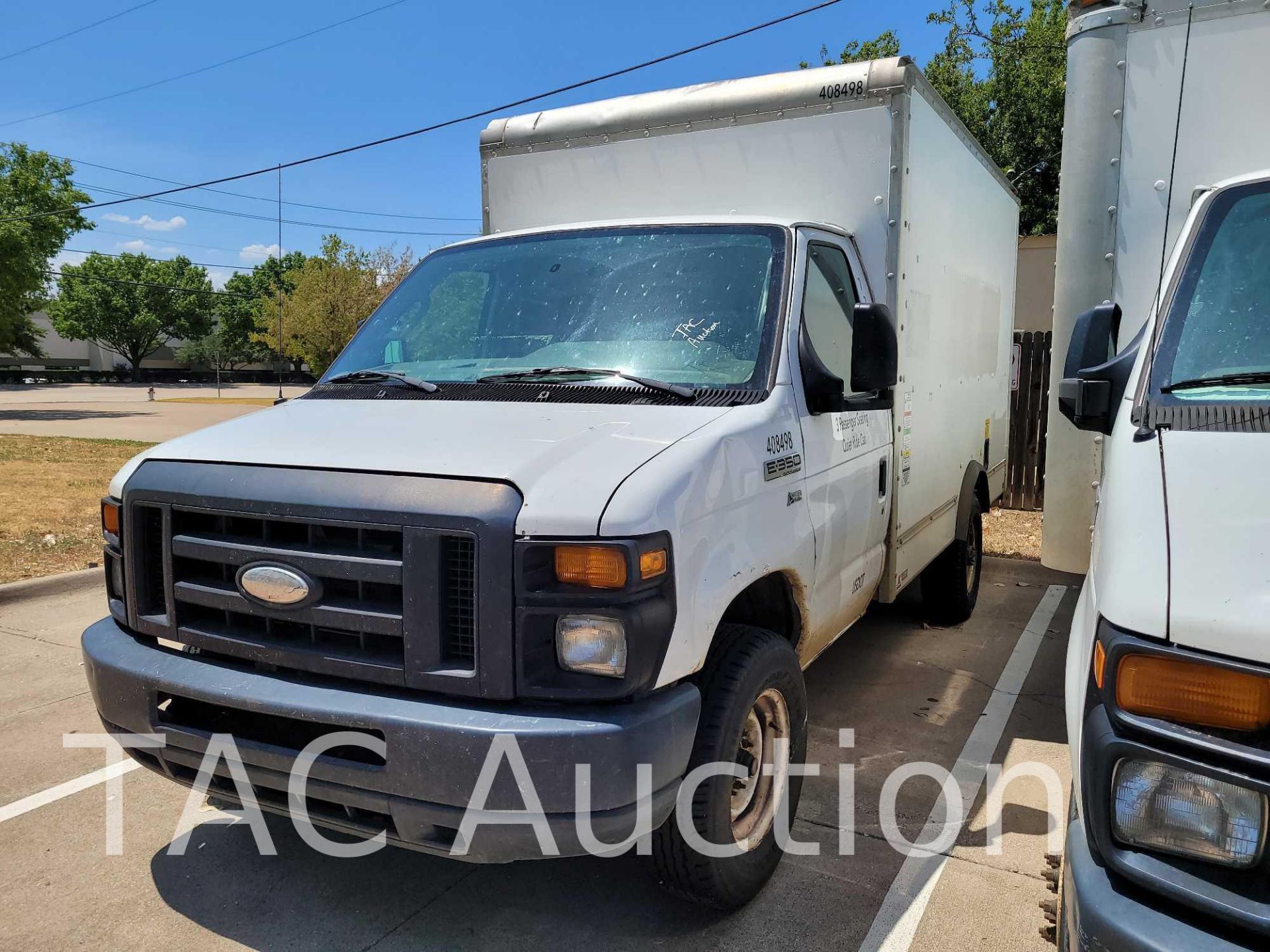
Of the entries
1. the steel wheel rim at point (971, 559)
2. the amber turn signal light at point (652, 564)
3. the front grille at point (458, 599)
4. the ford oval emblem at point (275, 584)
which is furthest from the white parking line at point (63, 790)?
the steel wheel rim at point (971, 559)

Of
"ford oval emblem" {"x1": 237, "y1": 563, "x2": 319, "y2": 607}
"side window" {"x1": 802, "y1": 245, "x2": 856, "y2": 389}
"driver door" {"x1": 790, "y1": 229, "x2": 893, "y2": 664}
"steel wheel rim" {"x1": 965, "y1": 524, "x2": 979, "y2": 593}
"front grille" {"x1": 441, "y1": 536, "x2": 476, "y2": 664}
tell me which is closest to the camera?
"front grille" {"x1": 441, "y1": 536, "x2": 476, "y2": 664}

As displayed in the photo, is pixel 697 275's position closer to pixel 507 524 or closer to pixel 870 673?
pixel 507 524

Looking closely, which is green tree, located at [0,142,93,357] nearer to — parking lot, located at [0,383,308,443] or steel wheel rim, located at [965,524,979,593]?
parking lot, located at [0,383,308,443]

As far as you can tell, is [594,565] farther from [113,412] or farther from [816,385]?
[113,412]

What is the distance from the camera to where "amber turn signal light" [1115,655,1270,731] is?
1.71 m

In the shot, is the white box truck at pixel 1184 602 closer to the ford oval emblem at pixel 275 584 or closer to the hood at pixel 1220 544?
the hood at pixel 1220 544

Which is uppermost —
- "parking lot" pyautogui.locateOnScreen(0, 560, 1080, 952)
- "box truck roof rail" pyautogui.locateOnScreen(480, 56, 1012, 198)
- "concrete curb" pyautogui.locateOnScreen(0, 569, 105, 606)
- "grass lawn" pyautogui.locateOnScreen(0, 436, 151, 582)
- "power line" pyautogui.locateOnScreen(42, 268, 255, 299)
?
"power line" pyautogui.locateOnScreen(42, 268, 255, 299)

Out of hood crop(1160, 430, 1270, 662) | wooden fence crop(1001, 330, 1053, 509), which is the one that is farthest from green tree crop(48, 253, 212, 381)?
hood crop(1160, 430, 1270, 662)

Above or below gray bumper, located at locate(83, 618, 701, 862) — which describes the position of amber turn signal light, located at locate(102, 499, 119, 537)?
above

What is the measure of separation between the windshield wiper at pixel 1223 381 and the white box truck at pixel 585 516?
1085 mm

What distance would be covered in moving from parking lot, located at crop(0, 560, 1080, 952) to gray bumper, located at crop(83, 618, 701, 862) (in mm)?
638

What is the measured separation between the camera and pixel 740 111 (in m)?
4.61

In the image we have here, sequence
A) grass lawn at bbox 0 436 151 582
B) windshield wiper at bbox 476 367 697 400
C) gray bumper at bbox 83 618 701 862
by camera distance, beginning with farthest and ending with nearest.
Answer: grass lawn at bbox 0 436 151 582 → windshield wiper at bbox 476 367 697 400 → gray bumper at bbox 83 618 701 862

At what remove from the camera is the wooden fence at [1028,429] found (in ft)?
36.2
